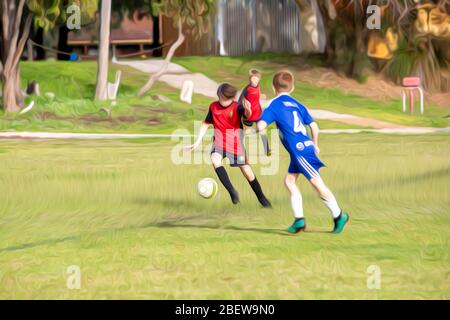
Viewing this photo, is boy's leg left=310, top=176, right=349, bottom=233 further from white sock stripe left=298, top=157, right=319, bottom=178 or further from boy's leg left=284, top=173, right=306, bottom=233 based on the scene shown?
boy's leg left=284, top=173, right=306, bottom=233

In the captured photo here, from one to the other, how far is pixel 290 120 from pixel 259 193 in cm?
264

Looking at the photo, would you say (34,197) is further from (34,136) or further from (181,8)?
(181,8)

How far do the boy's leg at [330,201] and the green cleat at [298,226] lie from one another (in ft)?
1.08

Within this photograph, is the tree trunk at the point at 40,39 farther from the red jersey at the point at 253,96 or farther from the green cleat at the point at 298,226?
the green cleat at the point at 298,226

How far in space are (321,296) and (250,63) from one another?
30.0m

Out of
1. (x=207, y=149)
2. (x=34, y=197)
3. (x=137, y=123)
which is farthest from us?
(x=137, y=123)


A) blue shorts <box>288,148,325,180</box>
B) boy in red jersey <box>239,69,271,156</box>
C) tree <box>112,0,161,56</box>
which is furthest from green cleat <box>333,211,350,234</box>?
tree <box>112,0,161,56</box>

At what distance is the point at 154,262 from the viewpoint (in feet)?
30.8

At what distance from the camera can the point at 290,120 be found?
10258 mm

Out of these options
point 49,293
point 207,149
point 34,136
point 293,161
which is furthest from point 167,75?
point 49,293

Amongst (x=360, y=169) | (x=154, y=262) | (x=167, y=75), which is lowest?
(x=167, y=75)

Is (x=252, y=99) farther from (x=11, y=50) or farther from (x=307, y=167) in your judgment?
(x=11, y=50)

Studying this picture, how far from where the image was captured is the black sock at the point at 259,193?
12.7 m

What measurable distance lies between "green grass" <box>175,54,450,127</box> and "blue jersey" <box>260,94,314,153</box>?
1816cm
